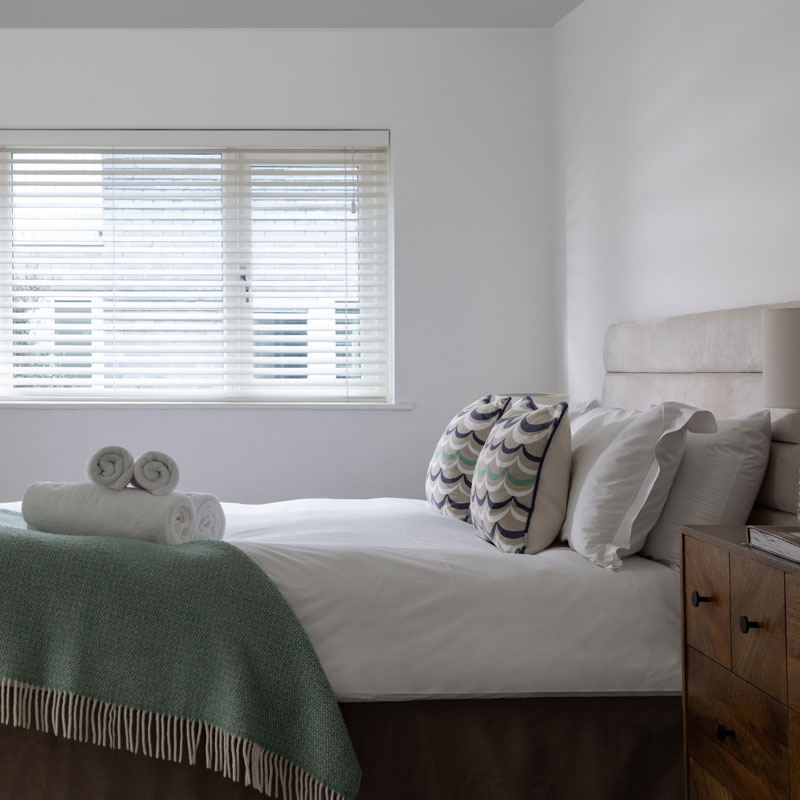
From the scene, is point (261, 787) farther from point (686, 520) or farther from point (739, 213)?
point (739, 213)

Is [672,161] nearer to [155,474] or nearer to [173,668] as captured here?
[155,474]

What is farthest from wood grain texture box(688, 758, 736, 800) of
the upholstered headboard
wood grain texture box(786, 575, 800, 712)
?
the upholstered headboard

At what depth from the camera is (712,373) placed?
2.34 m

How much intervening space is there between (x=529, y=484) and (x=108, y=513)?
3.24 feet

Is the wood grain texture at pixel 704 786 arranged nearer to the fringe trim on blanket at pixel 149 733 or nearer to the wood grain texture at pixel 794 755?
the wood grain texture at pixel 794 755

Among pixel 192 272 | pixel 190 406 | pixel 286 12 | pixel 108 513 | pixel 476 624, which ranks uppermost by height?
pixel 286 12

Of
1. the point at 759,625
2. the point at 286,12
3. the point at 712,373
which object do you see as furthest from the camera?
the point at 286,12

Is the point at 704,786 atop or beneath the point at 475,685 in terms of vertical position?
beneath

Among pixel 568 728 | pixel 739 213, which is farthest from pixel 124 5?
pixel 568 728

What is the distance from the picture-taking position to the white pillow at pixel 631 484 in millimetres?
1916

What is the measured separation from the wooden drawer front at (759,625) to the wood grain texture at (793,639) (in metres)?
0.01

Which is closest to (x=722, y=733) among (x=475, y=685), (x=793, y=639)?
(x=793, y=639)

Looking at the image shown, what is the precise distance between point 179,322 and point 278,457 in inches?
32.0

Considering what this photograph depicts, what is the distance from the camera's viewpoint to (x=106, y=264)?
418 cm
